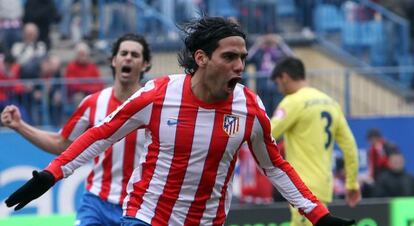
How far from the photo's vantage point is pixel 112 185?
787 cm

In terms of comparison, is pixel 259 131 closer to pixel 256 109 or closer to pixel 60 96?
pixel 256 109

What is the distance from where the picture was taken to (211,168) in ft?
20.2

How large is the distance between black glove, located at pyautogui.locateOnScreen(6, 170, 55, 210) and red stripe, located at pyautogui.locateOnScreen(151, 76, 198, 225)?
28.3 inches

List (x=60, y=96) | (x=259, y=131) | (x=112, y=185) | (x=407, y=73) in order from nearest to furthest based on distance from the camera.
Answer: (x=259, y=131) < (x=112, y=185) < (x=60, y=96) < (x=407, y=73)

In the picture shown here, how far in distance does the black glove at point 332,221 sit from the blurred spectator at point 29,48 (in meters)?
9.30

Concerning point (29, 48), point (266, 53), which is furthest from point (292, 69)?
point (266, 53)

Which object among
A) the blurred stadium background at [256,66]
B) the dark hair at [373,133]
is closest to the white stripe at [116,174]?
the blurred stadium background at [256,66]

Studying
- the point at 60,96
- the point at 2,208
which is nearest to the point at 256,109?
the point at 2,208

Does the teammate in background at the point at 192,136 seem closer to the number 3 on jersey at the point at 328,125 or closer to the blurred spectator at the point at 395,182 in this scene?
the number 3 on jersey at the point at 328,125

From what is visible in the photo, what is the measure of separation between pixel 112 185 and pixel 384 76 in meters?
9.63

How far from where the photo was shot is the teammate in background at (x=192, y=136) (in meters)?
6.04

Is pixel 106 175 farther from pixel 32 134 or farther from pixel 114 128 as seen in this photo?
pixel 114 128

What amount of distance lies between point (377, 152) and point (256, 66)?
8.66 ft

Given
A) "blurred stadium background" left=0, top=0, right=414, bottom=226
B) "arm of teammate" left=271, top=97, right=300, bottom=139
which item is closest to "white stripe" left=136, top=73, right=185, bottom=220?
"arm of teammate" left=271, top=97, right=300, bottom=139
